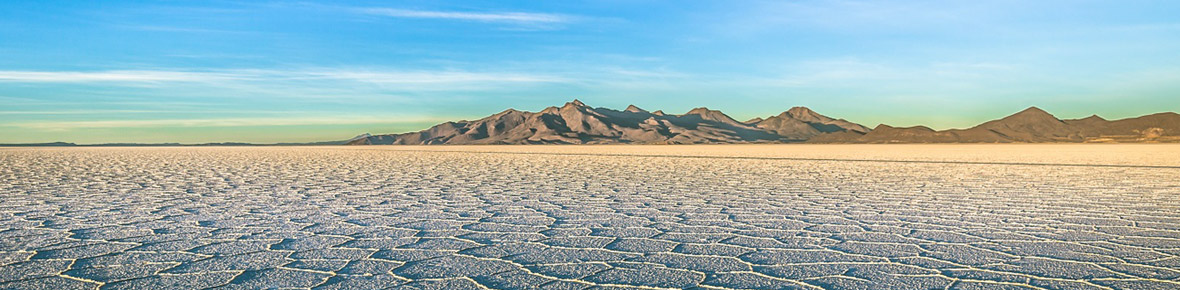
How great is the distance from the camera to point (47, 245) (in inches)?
141

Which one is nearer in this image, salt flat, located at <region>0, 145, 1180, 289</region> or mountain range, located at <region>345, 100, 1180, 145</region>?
salt flat, located at <region>0, 145, 1180, 289</region>

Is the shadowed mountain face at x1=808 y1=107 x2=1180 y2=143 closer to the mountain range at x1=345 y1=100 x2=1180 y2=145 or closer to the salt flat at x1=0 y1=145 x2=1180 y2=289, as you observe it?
the mountain range at x1=345 y1=100 x2=1180 y2=145

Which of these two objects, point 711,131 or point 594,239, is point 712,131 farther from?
point 594,239

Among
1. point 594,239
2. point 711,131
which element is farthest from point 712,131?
point 594,239

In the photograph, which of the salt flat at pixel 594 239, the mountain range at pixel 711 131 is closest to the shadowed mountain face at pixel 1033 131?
the mountain range at pixel 711 131

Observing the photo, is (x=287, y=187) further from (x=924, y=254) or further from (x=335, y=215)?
(x=924, y=254)

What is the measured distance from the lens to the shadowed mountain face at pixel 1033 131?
117 meters

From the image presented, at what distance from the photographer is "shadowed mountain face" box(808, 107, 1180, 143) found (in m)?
117

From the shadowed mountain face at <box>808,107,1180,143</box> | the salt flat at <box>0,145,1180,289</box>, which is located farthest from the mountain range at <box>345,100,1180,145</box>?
the salt flat at <box>0,145,1180,289</box>

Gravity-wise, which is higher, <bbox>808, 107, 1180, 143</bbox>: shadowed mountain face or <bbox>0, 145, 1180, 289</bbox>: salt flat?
<bbox>808, 107, 1180, 143</bbox>: shadowed mountain face

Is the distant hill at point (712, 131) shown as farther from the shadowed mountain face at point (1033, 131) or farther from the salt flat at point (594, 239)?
the salt flat at point (594, 239)

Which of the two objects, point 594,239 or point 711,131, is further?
point 711,131

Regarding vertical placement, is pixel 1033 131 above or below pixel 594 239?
above

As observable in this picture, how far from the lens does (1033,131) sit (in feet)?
497
